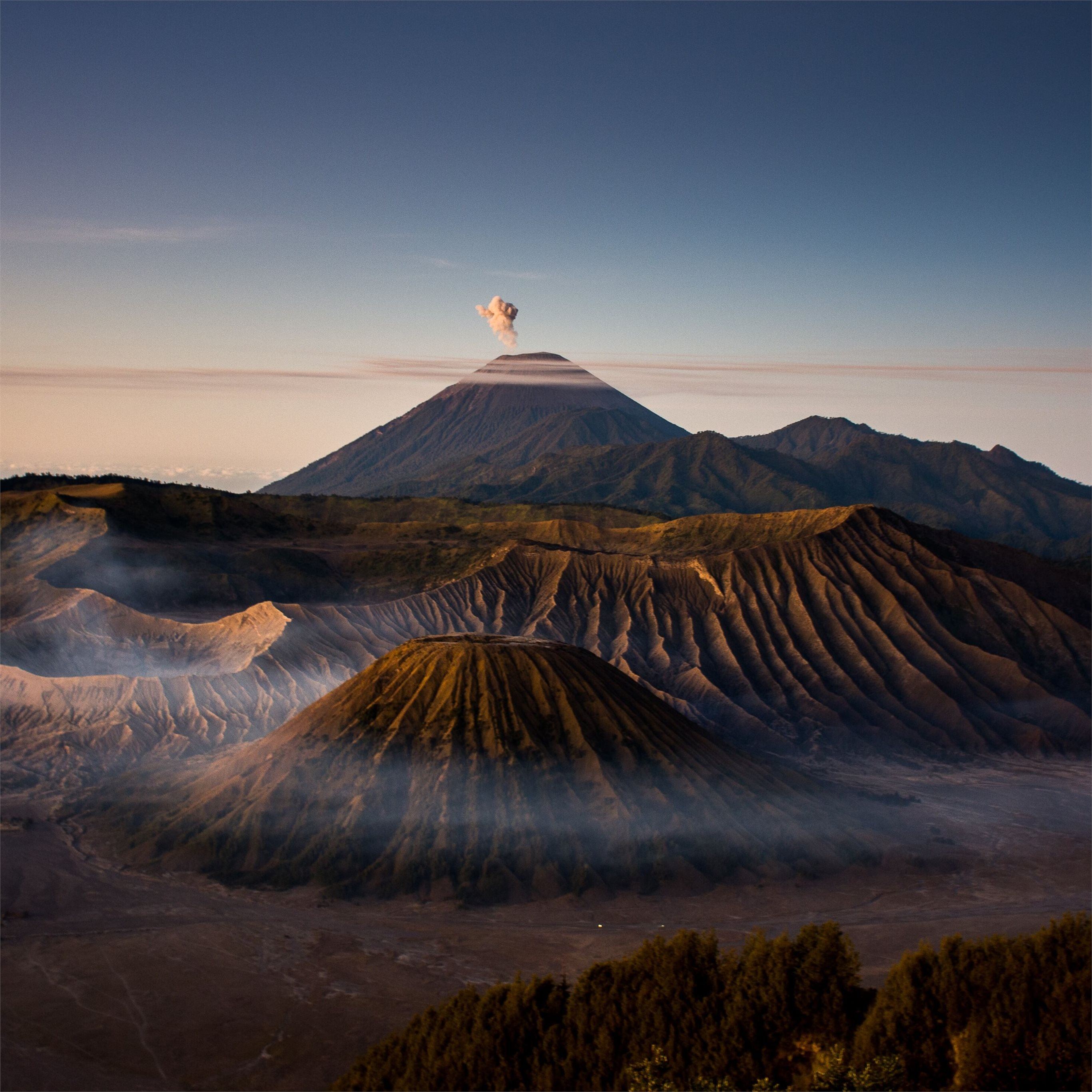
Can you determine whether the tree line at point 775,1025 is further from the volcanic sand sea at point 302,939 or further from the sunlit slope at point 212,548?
the sunlit slope at point 212,548

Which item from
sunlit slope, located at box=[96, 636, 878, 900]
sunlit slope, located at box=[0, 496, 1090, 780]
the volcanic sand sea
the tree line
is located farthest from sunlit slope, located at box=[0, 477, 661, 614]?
the tree line

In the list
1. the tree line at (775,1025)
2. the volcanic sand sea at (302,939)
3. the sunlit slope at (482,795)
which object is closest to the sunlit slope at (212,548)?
the sunlit slope at (482,795)

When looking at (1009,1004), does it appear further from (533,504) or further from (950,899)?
(533,504)

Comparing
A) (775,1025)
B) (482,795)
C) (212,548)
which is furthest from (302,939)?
(212,548)

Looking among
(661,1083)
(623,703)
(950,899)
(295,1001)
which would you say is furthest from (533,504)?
(661,1083)

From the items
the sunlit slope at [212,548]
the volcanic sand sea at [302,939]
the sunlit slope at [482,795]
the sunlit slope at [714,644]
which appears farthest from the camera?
the sunlit slope at [212,548]

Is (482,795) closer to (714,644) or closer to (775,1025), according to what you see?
(775,1025)
